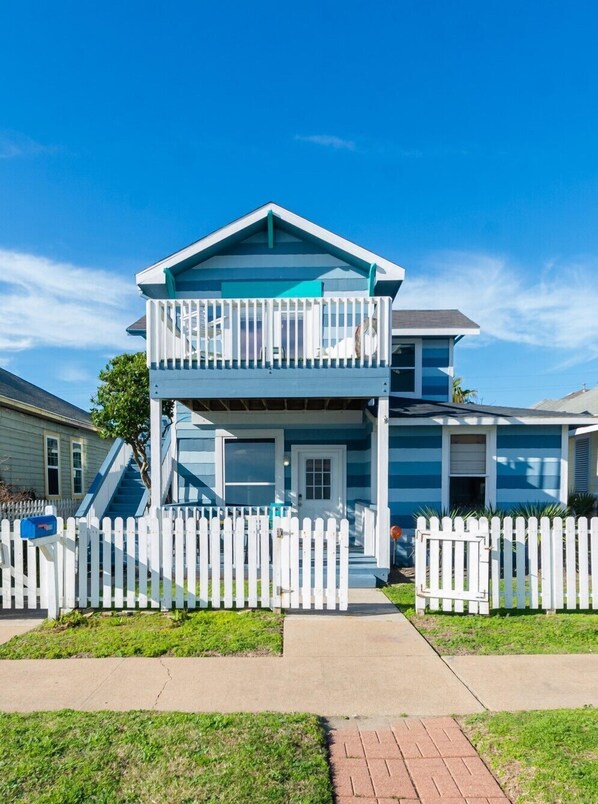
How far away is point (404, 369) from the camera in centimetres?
1267

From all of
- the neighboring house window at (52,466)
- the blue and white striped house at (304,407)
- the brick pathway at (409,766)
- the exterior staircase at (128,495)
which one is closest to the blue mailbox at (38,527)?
the blue and white striped house at (304,407)

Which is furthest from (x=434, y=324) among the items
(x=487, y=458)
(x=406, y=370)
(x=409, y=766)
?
(x=409, y=766)

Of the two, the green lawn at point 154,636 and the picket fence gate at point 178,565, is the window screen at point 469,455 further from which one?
the green lawn at point 154,636

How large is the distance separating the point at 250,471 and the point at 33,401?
8.87 meters

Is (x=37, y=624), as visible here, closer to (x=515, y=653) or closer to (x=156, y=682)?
(x=156, y=682)

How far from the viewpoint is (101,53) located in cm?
1051

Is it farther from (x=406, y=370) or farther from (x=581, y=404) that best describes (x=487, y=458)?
(x=581, y=404)

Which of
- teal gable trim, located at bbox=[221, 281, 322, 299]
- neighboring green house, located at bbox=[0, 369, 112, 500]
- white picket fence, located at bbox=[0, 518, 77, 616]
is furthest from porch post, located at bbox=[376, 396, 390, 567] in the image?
neighboring green house, located at bbox=[0, 369, 112, 500]

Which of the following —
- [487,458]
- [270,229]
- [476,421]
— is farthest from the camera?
[270,229]

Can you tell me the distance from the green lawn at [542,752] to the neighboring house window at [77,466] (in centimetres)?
1787

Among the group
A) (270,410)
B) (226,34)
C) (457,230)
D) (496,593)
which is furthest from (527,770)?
(457,230)

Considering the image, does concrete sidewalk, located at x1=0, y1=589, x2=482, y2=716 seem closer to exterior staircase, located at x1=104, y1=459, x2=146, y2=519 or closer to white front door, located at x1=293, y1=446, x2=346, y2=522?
white front door, located at x1=293, y1=446, x2=346, y2=522

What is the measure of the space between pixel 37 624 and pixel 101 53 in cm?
1110

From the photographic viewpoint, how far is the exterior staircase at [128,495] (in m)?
11.2
